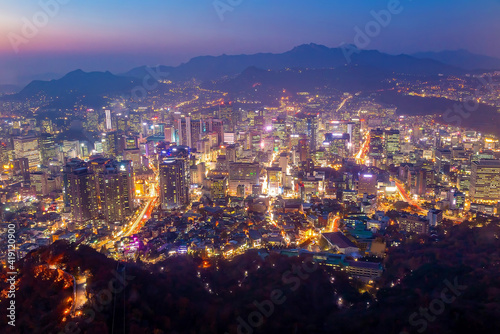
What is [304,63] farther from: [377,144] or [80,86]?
[80,86]

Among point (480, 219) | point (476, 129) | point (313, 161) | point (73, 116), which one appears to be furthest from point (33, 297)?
point (73, 116)

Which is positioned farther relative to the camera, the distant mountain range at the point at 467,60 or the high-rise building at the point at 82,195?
the distant mountain range at the point at 467,60

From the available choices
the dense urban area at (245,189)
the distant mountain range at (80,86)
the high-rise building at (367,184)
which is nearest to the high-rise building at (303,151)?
the dense urban area at (245,189)

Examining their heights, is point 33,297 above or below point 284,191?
above

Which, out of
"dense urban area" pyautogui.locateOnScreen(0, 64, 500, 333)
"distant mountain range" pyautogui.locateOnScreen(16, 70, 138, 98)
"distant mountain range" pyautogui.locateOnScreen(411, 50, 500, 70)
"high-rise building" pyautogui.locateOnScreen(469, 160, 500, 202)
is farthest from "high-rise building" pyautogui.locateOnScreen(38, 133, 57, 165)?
"distant mountain range" pyautogui.locateOnScreen(411, 50, 500, 70)

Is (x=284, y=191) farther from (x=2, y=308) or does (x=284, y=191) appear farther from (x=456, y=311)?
(x=2, y=308)

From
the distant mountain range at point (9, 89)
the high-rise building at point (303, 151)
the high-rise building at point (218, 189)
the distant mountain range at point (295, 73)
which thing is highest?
the distant mountain range at point (295, 73)

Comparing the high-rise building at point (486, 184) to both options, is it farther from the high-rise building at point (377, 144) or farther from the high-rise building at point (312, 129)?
the high-rise building at point (312, 129)
